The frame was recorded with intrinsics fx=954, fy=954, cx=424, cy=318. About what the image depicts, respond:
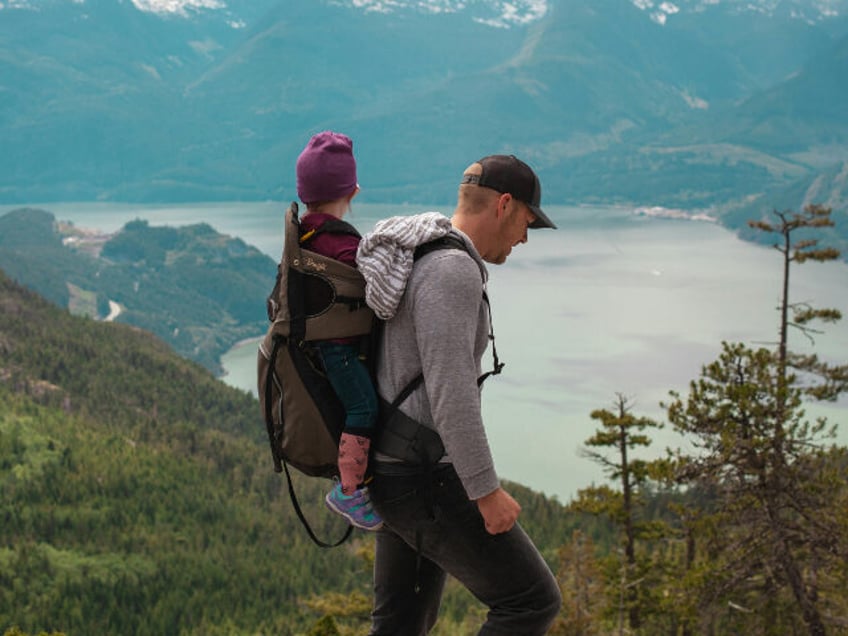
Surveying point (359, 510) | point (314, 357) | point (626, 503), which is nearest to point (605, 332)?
point (626, 503)

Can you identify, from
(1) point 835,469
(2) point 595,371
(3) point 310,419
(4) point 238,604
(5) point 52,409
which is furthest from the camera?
(2) point 595,371

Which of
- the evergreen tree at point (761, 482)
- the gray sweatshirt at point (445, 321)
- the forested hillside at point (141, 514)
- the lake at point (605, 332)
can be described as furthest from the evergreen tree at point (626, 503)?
the lake at point (605, 332)

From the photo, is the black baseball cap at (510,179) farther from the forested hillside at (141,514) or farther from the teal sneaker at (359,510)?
the forested hillside at (141,514)

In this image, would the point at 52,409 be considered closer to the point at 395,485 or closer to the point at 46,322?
the point at 46,322

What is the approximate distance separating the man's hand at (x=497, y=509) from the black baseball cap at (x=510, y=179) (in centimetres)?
100

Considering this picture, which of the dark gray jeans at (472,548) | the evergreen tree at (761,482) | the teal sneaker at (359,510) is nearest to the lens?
the dark gray jeans at (472,548)

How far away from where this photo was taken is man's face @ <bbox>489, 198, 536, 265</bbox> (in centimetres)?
339

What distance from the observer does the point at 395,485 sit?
3.35 m

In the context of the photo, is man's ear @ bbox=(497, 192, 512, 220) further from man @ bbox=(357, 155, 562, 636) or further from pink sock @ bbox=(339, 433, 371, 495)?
pink sock @ bbox=(339, 433, 371, 495)

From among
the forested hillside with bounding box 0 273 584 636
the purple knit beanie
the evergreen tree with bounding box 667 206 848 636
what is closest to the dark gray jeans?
the purple knit beanie

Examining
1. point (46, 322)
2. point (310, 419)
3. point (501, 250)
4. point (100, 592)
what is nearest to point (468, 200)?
point (501, 250)

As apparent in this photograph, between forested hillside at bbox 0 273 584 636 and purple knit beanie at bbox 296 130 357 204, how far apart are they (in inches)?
1705

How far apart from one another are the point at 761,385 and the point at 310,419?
11.4 metres

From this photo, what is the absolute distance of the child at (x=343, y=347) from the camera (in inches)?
127
